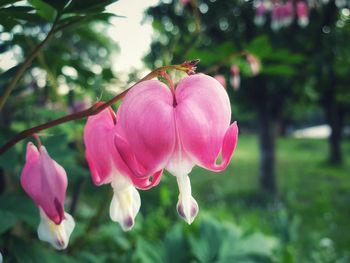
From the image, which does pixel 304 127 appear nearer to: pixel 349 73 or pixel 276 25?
pixel 349 73

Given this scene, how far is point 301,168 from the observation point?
9797mm

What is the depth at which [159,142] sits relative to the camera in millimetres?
518

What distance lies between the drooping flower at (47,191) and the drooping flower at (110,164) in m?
0.05

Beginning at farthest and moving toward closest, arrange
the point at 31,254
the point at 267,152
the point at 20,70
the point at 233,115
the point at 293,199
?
the point at 267,152
the point at 233,115
the point at 293,199
the point at 31,254
the point at 20,70

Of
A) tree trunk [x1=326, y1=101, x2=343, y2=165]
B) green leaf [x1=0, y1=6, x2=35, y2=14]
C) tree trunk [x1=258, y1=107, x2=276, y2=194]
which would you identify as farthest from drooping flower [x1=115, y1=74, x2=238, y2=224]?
tree trunk [x1=326, y1=101, x2=343, y2=165]

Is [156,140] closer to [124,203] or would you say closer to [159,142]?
[159,142]

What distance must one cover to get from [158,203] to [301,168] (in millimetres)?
8939

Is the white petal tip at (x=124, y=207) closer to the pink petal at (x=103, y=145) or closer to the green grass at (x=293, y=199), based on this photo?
the pink petal at (x=103, y=145)

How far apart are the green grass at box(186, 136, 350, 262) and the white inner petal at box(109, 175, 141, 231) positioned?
1.59m

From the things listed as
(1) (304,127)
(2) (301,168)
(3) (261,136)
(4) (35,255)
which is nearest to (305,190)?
(3) (261,136)

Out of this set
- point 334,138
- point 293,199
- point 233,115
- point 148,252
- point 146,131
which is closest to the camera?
point 146,131

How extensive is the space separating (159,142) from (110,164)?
0.11m

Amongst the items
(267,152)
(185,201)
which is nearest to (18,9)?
(185,201)

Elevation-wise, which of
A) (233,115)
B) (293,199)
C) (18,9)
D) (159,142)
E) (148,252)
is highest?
(18,9)
